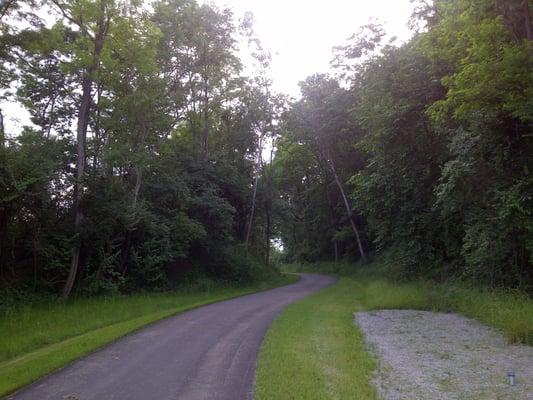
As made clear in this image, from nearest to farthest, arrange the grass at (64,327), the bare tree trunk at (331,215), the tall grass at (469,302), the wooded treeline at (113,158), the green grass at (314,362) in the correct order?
1. the green grass at (314,362)
2. the grass at (64,327)
3. the tall grass at (469,302)
4. the wooded treeline at (113,158)
5. the bare tree trunk at (331,215)

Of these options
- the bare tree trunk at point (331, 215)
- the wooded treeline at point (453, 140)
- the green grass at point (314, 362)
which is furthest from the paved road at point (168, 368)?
the bare tree trunk at point (331, 215)

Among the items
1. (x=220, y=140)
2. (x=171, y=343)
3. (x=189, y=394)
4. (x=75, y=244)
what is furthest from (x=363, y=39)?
(x=189, y=394)

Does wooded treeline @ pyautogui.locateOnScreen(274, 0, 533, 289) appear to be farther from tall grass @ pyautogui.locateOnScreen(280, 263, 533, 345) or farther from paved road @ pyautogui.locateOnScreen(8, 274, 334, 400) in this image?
paved road @ pyautogui.locateOnScreen(8, 274, 334, 400)

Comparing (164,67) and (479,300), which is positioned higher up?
(164,67)

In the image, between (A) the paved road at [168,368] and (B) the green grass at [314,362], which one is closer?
(B) the green grass at [314,362]

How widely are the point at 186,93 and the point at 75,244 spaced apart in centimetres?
1324

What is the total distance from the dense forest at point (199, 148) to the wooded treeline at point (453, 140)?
66 millimetres

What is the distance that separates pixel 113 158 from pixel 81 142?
4.85ft

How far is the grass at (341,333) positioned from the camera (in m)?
6.61

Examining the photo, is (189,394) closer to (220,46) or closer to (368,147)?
(368,147)

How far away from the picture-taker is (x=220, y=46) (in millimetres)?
28672

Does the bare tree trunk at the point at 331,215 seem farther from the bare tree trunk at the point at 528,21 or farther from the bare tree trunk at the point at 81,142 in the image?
the bare tree trunk at the point at 528,21

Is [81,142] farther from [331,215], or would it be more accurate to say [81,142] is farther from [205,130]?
[331,215]

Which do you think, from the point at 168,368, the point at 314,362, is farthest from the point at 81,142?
the point at 314,362
